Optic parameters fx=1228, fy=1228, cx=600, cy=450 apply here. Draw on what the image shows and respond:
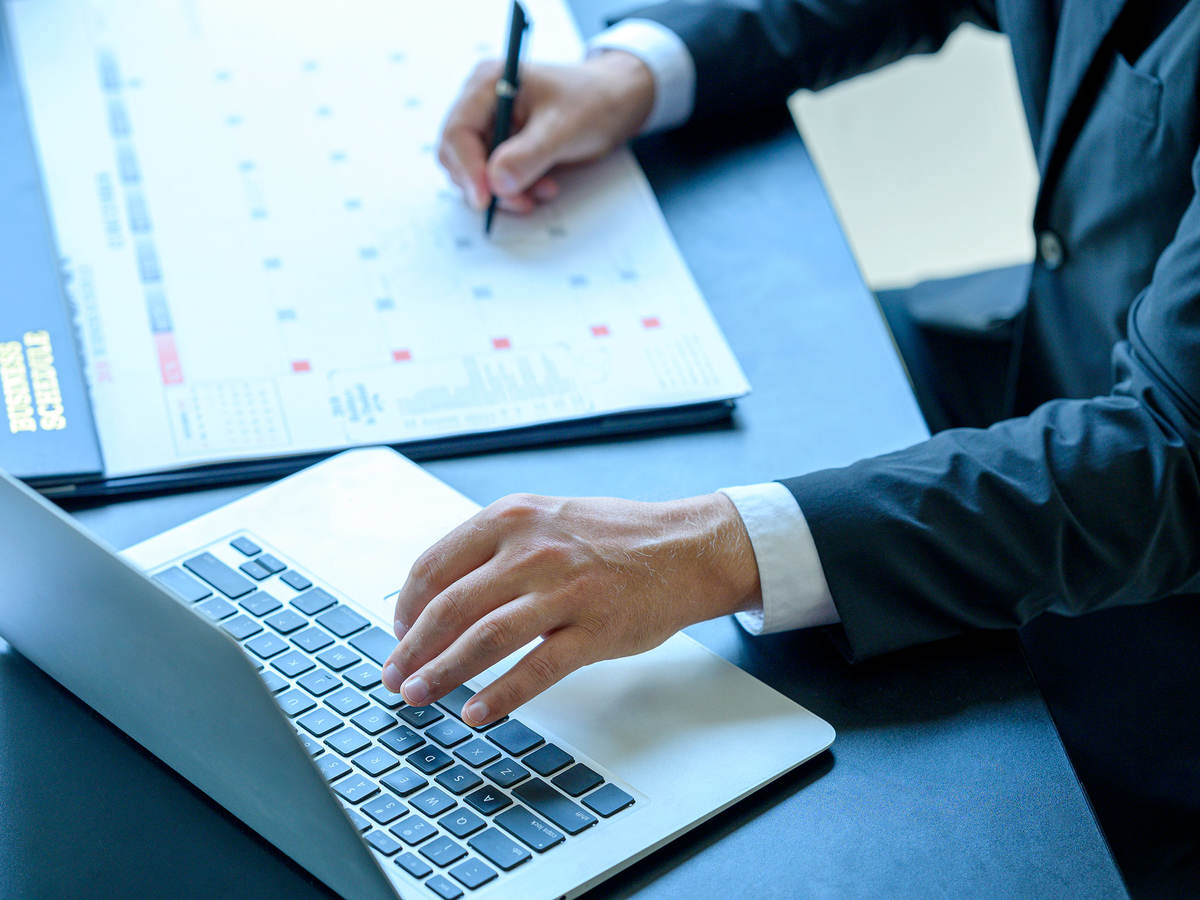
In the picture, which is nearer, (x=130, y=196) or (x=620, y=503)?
(x=620, y=503)

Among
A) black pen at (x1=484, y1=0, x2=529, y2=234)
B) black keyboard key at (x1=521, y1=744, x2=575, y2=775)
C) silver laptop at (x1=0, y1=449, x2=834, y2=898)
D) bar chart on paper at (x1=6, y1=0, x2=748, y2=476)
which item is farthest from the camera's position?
black pen at (x1=484, y1=0, x2=529, y2=234)

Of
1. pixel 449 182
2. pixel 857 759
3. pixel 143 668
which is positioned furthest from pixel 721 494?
pixel 449 182

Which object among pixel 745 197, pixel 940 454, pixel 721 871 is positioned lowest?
pixel 721 871

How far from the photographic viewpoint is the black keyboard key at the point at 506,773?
0.57 m

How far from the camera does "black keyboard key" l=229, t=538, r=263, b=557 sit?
70cm

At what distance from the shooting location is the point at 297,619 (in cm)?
66

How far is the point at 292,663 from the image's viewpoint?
2.06 ft

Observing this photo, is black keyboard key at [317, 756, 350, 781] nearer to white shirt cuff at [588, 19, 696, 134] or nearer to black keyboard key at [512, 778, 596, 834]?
black keyboard key at [512, 778, 596, 834]

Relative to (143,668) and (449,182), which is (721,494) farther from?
(449,182)

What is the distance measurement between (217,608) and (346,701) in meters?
0.10

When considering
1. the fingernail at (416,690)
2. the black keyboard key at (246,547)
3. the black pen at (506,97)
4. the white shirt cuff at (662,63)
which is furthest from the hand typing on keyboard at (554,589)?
the white shirt cuff at (662,63)

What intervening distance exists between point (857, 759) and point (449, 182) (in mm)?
610

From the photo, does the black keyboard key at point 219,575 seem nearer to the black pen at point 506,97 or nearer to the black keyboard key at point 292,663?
the black keyboard key at point 292,663

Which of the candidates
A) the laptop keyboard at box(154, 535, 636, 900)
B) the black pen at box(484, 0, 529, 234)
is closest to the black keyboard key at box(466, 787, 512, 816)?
the laptop keyboard at box(154, 535, 636, 900)
